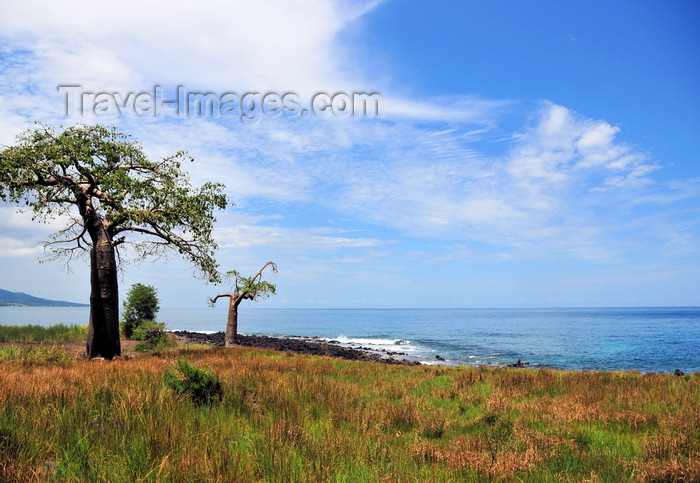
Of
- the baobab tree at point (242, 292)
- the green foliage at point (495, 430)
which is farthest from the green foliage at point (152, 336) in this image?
the green foliage at point (495, 430)

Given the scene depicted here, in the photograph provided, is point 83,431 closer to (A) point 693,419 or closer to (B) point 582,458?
(B) point 582,458

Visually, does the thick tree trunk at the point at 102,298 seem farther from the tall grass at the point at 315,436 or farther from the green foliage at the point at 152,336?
the tall grass at the point at 315,436

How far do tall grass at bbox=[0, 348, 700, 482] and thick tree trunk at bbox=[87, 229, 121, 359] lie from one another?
333 inches

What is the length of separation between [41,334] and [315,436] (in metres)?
29.8

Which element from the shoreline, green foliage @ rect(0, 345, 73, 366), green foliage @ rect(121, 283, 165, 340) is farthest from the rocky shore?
green foliage @ rect(0, 345, 73, 366)

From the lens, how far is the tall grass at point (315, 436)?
4.30m

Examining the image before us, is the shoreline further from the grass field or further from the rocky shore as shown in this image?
the grass field

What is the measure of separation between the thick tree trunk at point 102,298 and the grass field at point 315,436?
27.5ft

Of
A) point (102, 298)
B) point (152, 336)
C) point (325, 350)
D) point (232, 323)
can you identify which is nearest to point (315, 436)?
point (102, 298)

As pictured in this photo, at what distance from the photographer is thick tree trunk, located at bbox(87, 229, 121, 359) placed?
17.1m

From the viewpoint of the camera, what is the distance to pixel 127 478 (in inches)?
152

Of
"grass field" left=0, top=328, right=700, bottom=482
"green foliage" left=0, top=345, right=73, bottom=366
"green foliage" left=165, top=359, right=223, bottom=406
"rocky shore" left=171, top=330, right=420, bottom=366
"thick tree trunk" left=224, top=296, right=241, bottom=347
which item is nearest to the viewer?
"grass field" left=0, top=328, right=700, bottom=482

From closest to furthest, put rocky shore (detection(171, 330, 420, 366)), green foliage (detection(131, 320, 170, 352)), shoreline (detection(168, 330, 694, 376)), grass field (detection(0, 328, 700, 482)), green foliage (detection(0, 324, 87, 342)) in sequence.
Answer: grass field (detection(0, 328, 700, 482)) → green foliage (detection(131, 320, 170, 352)) → green foliage (detection(0, 324, 87, 342)) → shoreline (detection(168, 330, 694, 376)) → rocky shore (detection(171, 330, 420, 366))

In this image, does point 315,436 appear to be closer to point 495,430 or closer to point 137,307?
point 495,430
